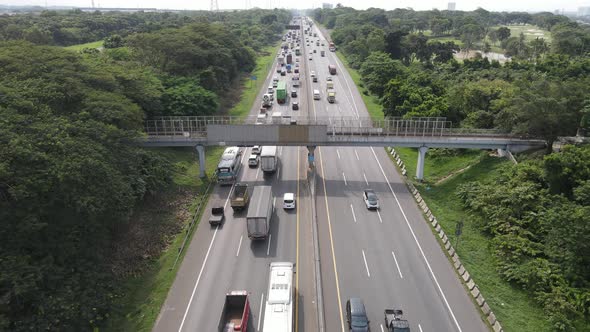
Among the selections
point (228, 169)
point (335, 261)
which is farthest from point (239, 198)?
point (335, 261)

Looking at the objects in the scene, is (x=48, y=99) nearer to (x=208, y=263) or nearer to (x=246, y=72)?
(x=208, y=263)

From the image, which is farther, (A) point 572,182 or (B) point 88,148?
(A) point 572,182

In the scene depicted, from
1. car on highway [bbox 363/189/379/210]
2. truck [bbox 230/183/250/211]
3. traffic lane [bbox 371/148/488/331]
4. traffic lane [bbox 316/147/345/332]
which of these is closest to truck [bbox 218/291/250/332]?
traffic lane [bbox 316/147/345/332]

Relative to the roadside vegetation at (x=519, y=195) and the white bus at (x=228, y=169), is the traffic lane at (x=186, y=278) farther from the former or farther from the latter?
the roadside vegetation at (x=519, y=195)

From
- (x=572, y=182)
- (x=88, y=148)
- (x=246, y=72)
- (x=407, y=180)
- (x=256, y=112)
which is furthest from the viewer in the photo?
(x=246, y=72)

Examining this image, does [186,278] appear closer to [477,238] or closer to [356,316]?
[356,316]

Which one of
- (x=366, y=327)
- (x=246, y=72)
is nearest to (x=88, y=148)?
→ (x=366, y=327)

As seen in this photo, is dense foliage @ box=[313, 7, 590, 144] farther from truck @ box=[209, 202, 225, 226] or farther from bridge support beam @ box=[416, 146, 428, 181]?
truck @ box=[209, 202, 225, 226]
